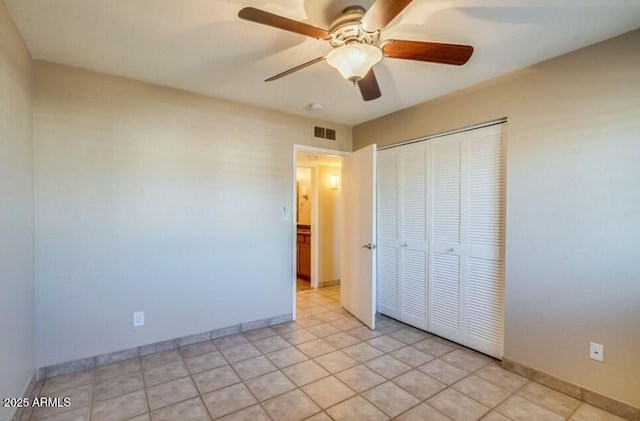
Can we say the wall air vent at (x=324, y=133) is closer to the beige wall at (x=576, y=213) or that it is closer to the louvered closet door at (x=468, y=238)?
the louvered closet door at (x=468, y=238)

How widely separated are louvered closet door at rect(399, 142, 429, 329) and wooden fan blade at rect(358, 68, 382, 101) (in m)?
1.28

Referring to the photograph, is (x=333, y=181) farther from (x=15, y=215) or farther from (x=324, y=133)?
(x=15, y=215)

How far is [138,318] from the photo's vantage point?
8.75 ft

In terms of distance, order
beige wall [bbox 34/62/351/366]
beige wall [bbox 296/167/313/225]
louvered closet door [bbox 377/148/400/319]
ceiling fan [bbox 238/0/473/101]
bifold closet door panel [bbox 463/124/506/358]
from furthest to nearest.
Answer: beige wall [bbox 296/167/313/225] → louvered closet door [bbox 377/148/400/319] → bifold closet door panel [bbox 463/124/506/358] → beige wall [bbox 34/62/351/366] → ceiling fan [bbox 238/0/473/101]

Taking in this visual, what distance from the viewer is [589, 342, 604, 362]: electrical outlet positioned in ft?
6.59

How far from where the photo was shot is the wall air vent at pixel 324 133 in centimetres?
374

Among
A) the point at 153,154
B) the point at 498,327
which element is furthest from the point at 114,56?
the point at 498,327

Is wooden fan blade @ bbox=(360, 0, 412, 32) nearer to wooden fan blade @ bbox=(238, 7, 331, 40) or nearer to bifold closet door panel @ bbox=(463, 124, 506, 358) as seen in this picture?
wooden fan blade @ bbox=(238, 7, 331, 40)

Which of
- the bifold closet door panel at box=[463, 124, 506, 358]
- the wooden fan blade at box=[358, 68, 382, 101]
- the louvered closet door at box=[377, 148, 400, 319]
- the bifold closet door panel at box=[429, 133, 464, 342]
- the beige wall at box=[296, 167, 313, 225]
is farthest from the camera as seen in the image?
the beige wall at box=[296, 167, 313, 225]

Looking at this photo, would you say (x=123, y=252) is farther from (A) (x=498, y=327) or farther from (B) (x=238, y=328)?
(A) (x=498, y=327)

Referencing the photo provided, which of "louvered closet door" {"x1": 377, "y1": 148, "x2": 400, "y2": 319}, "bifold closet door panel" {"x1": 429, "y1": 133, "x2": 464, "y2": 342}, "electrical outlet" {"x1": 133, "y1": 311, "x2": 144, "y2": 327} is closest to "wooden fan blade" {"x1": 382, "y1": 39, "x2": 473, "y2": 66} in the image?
"bifold closet door panel" {"x1": 429, "y1": 133, "x2": 464, "y2": 342}

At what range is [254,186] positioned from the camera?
328 centimetres

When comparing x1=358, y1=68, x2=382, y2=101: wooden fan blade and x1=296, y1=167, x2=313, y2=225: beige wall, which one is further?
x1=296, y1=167, x2=313, y2=225: beige wall

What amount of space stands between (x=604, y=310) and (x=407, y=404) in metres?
1.43
